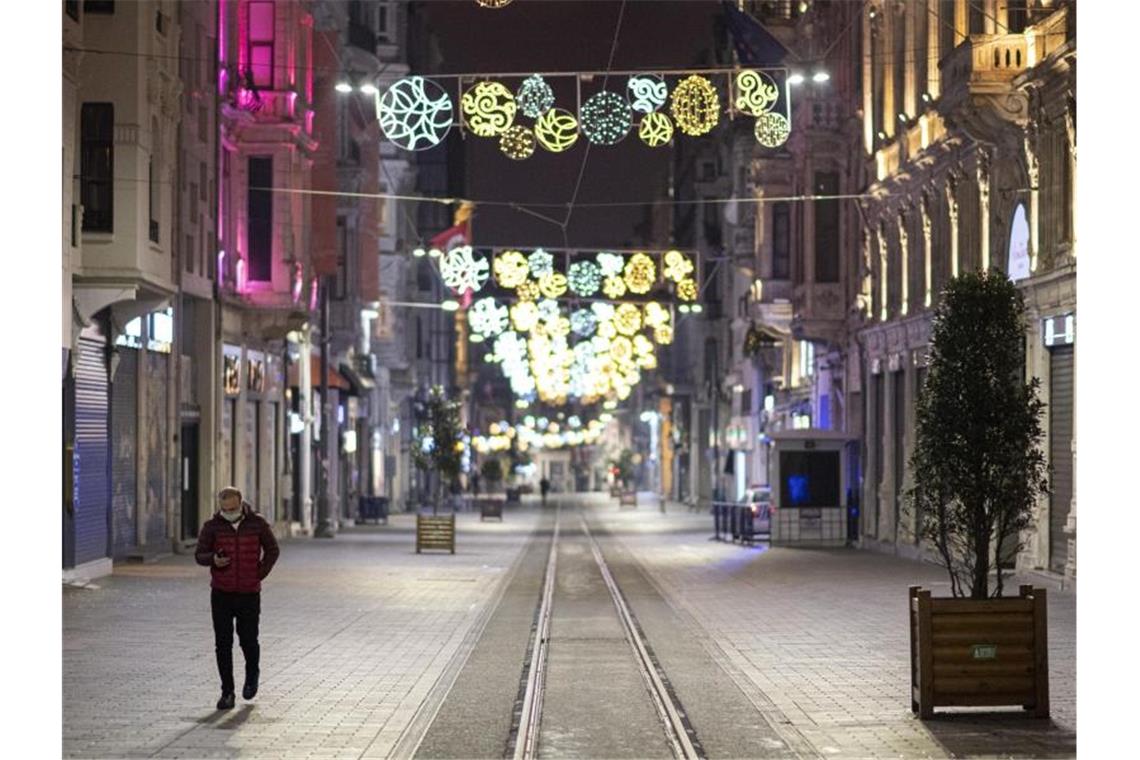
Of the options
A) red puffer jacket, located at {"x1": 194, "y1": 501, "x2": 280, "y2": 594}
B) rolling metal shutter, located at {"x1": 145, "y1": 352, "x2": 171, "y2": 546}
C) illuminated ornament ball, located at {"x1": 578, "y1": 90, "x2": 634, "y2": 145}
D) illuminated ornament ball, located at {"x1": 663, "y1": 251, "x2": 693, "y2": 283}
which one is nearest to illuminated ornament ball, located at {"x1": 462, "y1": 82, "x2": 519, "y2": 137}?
illuminated ornament ball, located at {"x1": 578, "y1": 90, "x2": 634, "y2": 145}

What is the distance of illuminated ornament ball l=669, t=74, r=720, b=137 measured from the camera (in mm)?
26469

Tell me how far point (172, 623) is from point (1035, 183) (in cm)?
1516

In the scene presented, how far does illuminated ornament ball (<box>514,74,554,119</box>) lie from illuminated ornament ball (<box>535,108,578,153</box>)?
0.11m

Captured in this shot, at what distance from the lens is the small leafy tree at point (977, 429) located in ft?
52.2

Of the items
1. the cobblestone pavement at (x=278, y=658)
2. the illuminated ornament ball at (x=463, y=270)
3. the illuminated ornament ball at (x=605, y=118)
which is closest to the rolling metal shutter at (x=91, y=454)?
the cobblestone pavement at (x=278, y=658)

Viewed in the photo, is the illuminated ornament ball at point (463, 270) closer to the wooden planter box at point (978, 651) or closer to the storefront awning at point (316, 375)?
the storefront awning at point (316, 375)

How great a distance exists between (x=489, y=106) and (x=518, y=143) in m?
1.32

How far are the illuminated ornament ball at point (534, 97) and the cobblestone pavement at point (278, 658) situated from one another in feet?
21.5

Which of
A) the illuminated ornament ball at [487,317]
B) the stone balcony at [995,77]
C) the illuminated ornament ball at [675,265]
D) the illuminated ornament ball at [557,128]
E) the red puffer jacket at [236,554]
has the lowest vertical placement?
the red puffer jacket at [236,554]

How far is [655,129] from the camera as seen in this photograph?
88.2 feet

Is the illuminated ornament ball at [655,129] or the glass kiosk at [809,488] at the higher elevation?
the illuminated ornament ball at [655,129]

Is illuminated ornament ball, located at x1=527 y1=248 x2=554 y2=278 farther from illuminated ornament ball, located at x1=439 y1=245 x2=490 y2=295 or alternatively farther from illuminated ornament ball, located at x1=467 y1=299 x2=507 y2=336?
illuminated ornament ball, located at x1=467 y1=299 x2=507 y2=336

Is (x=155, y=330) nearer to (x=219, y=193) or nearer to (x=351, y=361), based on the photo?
(x=219, y=193)

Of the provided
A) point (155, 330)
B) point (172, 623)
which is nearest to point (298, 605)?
point (172, 623)
